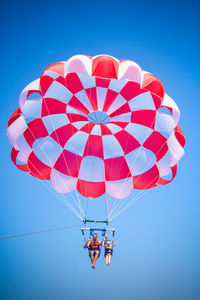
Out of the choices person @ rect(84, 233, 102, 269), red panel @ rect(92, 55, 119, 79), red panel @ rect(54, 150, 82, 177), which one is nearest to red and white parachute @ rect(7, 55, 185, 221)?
red panel @ rect(54, 150, 82, 177)

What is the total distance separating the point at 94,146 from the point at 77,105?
125 centimetres

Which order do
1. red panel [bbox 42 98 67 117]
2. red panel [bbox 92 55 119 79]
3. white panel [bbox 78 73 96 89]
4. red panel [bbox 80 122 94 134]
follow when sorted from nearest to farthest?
red panel [bbox 92 55 119 79], white panel [bbox 78 73 96 89], red panel [bbox 42 98 67 117], red panel [bbox 80 122 94 134]

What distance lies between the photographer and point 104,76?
531 cm

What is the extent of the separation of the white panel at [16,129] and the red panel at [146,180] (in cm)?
332

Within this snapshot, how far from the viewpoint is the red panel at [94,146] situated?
23.0 feet

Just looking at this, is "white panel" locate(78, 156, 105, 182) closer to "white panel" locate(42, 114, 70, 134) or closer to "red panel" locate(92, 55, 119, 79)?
"white panel" locate(42, 114, 70, 134)

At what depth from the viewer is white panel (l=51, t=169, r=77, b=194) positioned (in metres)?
6.88

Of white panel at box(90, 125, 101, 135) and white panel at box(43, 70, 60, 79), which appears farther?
white panel at box(90, 125, 101, 135)

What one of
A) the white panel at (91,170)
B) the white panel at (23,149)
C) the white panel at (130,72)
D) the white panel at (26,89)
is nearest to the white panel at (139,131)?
the white panel at (91,170)

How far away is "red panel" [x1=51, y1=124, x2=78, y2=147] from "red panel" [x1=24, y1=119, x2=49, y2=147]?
30 centimetres

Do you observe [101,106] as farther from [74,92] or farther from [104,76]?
[104,76]

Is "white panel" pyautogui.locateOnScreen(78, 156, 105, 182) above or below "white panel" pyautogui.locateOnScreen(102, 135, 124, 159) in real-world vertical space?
below

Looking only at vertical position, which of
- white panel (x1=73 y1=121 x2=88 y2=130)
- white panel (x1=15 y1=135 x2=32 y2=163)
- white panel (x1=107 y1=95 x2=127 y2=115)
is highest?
white panel (x1=107 y1=95 x2=127 y2=115)

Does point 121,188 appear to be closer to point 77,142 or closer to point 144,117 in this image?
point 77,142
